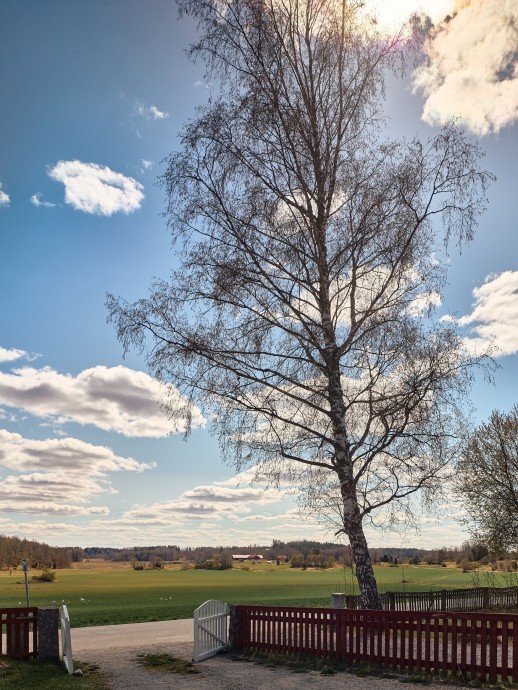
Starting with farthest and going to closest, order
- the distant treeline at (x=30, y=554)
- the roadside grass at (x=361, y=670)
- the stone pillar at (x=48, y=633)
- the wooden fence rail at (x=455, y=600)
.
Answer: the distant treeline at (x=30, y=554)
the wooden fence rail at (x=455, y=600)
the stone pillar at (x=48, y=633)
the roadside grass at (x=361, y=670)

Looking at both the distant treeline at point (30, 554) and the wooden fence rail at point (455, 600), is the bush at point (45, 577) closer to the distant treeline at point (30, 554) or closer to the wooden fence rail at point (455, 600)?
the distant treeline at point (30, 554)

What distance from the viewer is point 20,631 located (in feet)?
47.0

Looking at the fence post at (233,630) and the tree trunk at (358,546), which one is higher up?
the tree trunk at (358,546)

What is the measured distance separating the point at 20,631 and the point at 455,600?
20561 millimetres

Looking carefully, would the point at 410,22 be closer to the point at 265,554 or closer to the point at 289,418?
the point at 289,418

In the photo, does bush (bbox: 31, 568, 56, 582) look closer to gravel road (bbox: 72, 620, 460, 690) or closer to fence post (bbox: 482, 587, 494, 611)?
fence post (bbox: 482, 587, 494, 611)

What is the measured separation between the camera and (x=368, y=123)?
16438mm

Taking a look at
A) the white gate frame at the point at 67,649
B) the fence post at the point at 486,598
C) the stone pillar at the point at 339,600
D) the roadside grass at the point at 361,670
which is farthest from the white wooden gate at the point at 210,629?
the fence post at the point at 486,598

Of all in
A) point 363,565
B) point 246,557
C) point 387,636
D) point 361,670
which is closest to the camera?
point 361,670

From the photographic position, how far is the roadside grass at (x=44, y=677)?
11438mm

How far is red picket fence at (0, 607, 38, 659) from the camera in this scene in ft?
46.6

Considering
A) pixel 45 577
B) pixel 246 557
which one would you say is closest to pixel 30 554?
pixel 45 577

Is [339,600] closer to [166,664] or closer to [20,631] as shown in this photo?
[166,664]

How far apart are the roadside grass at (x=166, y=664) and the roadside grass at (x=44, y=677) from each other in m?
1.12
